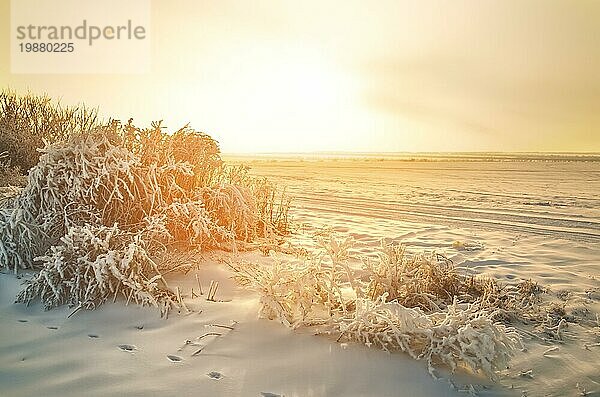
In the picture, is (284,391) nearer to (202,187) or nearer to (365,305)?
(365,305)

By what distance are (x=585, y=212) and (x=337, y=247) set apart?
6.28 meters

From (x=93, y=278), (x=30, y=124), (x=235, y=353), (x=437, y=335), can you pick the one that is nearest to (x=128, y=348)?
(x=235, y=353)

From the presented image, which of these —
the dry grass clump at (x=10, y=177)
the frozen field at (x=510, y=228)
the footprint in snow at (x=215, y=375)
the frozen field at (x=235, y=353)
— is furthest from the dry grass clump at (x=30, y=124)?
the footprint in snow at (x=215, y=375)

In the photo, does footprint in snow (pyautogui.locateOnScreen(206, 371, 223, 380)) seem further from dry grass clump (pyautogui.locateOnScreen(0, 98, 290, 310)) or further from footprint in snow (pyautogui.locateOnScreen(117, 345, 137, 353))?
dry grass clump (pyautogui.locateOnScreen(0, 98, 290, 310))

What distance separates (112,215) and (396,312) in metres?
2.61

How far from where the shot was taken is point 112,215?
169 inches

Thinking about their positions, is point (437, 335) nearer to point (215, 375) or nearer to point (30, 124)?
point (215, 375)

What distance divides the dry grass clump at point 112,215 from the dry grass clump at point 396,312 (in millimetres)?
748

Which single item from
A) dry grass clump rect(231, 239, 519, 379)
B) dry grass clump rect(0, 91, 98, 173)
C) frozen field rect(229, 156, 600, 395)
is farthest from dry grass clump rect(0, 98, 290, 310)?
dry grass clump rect(0, 91, 98, 173)

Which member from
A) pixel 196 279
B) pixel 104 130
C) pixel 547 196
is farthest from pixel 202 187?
pixel 547 196

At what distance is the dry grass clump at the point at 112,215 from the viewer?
127 inches

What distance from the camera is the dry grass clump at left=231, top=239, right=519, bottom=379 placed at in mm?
2422

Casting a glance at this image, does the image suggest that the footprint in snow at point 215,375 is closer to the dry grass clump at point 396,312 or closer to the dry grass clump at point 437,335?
the dry grass clump at point 396,312

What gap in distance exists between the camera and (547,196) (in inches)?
398
